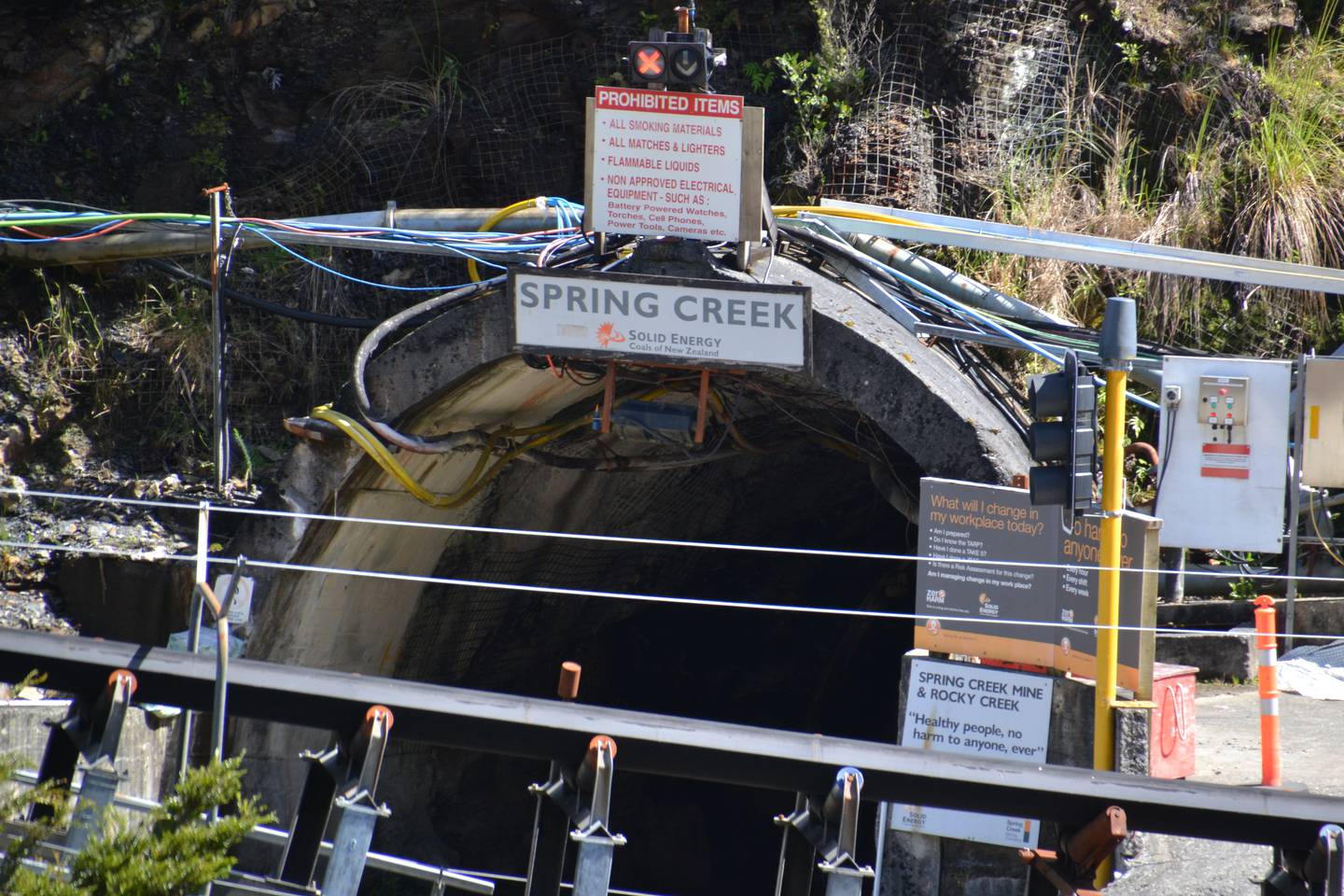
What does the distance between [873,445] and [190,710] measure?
17.7ft

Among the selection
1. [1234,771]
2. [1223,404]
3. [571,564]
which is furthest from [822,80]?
[1234,771]

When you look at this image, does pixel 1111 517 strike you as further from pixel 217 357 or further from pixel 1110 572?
pixel 217 357

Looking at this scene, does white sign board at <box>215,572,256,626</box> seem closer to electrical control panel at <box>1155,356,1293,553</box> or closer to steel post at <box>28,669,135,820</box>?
steel post at <box>28,669,135,820</box>

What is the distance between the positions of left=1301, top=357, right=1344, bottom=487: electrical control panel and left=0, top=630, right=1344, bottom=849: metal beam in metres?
5.03

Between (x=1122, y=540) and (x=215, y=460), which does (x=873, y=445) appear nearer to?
(x=1122, y=540)

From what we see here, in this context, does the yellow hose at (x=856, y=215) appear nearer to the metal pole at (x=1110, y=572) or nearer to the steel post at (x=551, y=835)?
the metal pole at (x=1110, y=572)

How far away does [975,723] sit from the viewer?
6508 mm

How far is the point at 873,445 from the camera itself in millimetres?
8844

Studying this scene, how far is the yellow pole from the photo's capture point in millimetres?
5875

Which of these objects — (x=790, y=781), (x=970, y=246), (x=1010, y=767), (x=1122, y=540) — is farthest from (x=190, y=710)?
(x=970, y=246)

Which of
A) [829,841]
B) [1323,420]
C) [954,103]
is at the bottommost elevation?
[829,841]

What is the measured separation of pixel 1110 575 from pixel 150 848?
406cm

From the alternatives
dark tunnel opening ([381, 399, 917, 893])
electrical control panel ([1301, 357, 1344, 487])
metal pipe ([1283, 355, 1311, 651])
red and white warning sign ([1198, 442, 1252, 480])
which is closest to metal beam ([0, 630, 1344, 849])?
red and white warning sign ([1198, 442, 1252, 480])

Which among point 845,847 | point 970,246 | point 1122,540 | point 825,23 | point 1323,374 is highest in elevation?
point 825,23
